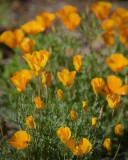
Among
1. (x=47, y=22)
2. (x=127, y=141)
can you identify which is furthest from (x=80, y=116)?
(x=47, y=22)

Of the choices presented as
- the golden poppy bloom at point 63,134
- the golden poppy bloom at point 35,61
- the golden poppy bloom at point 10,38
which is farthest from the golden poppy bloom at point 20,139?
the golden poppy bloom at point 10,38

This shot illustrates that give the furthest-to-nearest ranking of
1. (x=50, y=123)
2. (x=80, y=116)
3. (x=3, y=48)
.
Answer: (x=3, y=48), (x=80, y=116), (x=50, y=123)

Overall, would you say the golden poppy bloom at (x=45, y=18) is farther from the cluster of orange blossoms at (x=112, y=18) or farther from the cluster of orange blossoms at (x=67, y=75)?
the cluster of orange blossoms at (x=112, y=18)

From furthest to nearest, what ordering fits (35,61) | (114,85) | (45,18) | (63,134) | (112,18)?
(112,18), (45,18), (114,85), (35,61), (63,134)

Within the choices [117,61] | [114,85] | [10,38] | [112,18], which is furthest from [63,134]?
[112,18]

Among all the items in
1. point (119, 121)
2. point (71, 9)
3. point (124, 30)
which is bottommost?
point (119, 121)

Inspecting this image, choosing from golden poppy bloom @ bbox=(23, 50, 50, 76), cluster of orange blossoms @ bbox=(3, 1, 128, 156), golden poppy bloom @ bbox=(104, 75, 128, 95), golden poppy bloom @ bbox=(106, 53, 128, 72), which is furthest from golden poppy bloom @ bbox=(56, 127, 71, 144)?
golden poppy bloom @ bbox=(106, 53, 128, 72)

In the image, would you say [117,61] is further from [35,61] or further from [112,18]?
[35,61]

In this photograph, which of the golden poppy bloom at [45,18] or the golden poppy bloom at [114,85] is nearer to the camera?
the golden poppy bloom at [114,85]

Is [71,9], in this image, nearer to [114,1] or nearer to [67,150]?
[67,150]
